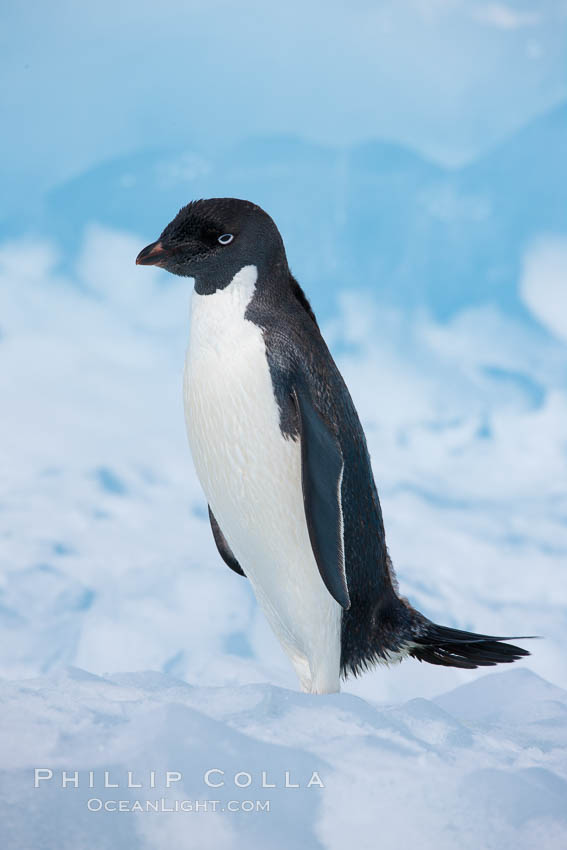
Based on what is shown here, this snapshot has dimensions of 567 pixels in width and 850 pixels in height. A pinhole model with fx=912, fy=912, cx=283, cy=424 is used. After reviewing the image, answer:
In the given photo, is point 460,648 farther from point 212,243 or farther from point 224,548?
point 212,243

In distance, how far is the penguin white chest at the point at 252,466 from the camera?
7.05 ft

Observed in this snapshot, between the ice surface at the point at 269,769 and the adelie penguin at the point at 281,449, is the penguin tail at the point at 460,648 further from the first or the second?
Result: the ice surface at the point at 269,769

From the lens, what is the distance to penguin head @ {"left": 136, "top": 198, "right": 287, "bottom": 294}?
222 cm

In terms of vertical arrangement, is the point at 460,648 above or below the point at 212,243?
below

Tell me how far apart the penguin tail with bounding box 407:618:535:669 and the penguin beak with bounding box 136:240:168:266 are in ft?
3.81

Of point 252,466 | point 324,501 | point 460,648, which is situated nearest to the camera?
point 324,501

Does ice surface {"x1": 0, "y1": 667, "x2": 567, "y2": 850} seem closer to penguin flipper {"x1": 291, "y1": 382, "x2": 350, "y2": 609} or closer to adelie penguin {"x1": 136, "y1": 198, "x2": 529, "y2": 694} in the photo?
adelie penguin {"x1": 136, "y1": 198, "x2": 529, "y2": 694}

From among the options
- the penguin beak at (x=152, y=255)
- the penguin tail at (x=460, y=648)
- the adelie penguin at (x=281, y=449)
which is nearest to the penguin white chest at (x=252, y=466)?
the adelie penguin at (x=281, y=449)

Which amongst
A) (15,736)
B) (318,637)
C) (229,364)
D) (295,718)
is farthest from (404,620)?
(15,736)

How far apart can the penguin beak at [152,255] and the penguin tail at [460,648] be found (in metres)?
1.16

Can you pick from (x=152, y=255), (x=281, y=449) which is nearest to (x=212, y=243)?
(x=152, y=255)

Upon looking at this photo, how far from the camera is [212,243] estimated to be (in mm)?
2229

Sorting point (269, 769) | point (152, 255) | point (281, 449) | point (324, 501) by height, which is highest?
point (152, 255)

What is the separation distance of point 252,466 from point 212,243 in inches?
21.8
